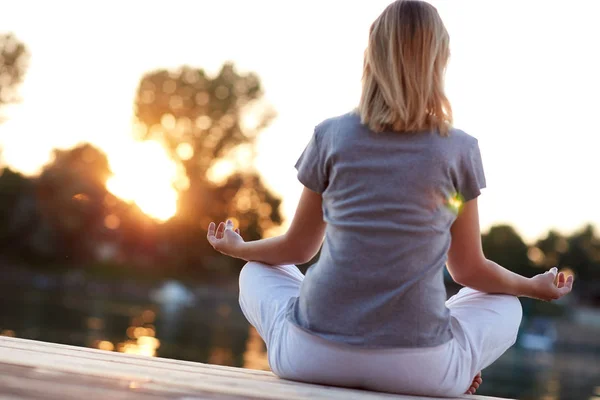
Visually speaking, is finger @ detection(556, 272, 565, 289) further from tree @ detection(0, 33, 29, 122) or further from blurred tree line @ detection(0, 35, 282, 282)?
blurred tree line @ detection(0, 35, 282, 282)

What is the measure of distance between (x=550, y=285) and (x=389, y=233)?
0.49m

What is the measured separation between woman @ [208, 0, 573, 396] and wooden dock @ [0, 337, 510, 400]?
0.08m

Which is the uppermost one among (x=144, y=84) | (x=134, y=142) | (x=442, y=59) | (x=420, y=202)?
(x=442, y=59)

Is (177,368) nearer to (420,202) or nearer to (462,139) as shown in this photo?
(420,202)

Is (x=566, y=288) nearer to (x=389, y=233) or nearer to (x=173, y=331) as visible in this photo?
(x=389, y=233)

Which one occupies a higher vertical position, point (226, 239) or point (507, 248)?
point (226, 239)

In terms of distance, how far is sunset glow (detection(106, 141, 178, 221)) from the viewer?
25.9 m

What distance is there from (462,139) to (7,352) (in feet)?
3.17

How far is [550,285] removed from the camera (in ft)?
5.87

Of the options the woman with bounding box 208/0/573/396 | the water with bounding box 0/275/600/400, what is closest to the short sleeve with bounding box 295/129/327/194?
the woman with bounding box 208/0/573/396

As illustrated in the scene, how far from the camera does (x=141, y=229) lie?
89.9 ft

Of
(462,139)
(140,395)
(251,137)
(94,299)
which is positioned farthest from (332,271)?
(251,137)

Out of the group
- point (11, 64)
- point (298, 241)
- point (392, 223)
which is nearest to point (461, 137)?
point (392, 223)

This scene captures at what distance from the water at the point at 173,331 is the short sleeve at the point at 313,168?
7.71 metres
